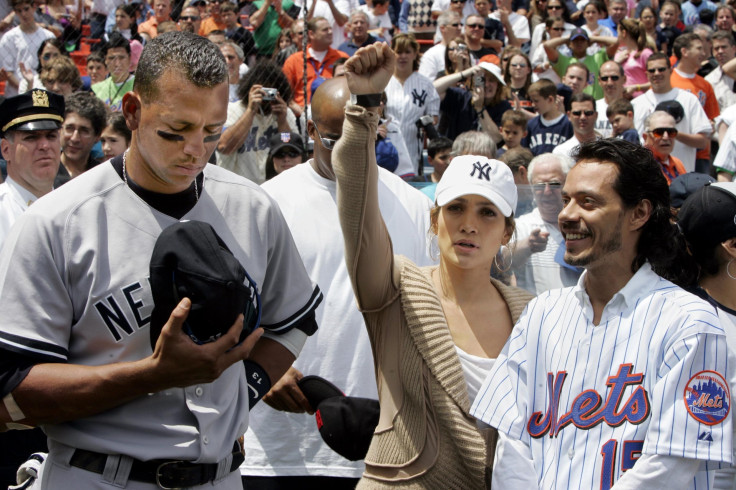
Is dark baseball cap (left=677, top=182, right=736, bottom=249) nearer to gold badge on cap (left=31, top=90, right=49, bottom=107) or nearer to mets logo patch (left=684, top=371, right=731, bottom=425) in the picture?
mets logo patch (left=684, top=371, right=731, bottom=425)

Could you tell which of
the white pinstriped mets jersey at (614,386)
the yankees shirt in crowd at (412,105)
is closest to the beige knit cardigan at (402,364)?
the white pinstriped mets jersey at (614,386)

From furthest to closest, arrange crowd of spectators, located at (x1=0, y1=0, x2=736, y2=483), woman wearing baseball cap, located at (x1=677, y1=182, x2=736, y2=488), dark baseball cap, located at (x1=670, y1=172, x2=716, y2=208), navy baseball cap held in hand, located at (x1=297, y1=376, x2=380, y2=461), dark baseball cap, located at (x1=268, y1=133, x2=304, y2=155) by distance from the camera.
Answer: dark baseball cap, located at (x1=268, y1=133, x2=304, y2=155) → crowd of spectators, located at (x1=0, y1=0, x2=736, y2=483) → dark baseball cap, located at (x1=670, y1=172, x2=716, y2=208) → woman wearing baseball cap, located at (x1=677, y1=182, x2=736, y2=488) → navy baseball cap held in hand, located at (x1=297, y1=376, x2=380, y2=461)

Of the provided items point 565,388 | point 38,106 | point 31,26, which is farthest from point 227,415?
point 31,26

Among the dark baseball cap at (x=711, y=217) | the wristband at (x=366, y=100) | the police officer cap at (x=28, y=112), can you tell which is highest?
the wristband at (x=366, y=100)

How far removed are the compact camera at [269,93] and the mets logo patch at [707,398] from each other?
496cm

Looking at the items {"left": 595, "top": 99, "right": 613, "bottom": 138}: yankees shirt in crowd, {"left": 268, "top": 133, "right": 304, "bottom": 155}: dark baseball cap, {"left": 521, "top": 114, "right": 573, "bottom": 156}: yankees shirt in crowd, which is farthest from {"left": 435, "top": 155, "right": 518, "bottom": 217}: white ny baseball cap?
{"left": 595, "top": 99, "right": 613, "bottom": 138}: yankees shirt in crowd

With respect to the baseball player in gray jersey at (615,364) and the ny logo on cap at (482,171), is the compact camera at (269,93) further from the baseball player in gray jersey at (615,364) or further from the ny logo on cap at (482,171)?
the baseball player in gray jersey at (615,364)

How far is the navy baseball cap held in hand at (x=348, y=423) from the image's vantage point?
2748 millimetres

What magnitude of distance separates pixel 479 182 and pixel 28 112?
238 cm

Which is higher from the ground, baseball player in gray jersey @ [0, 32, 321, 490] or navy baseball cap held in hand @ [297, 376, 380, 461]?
baseball player in gray jersey @ [0, 32, 321, 490]

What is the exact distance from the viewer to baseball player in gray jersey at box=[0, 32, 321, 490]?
201 cm

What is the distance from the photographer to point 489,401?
2.51 meters

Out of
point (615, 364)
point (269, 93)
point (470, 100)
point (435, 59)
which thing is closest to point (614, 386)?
point (615, 364)

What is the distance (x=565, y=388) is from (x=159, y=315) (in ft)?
3.65
